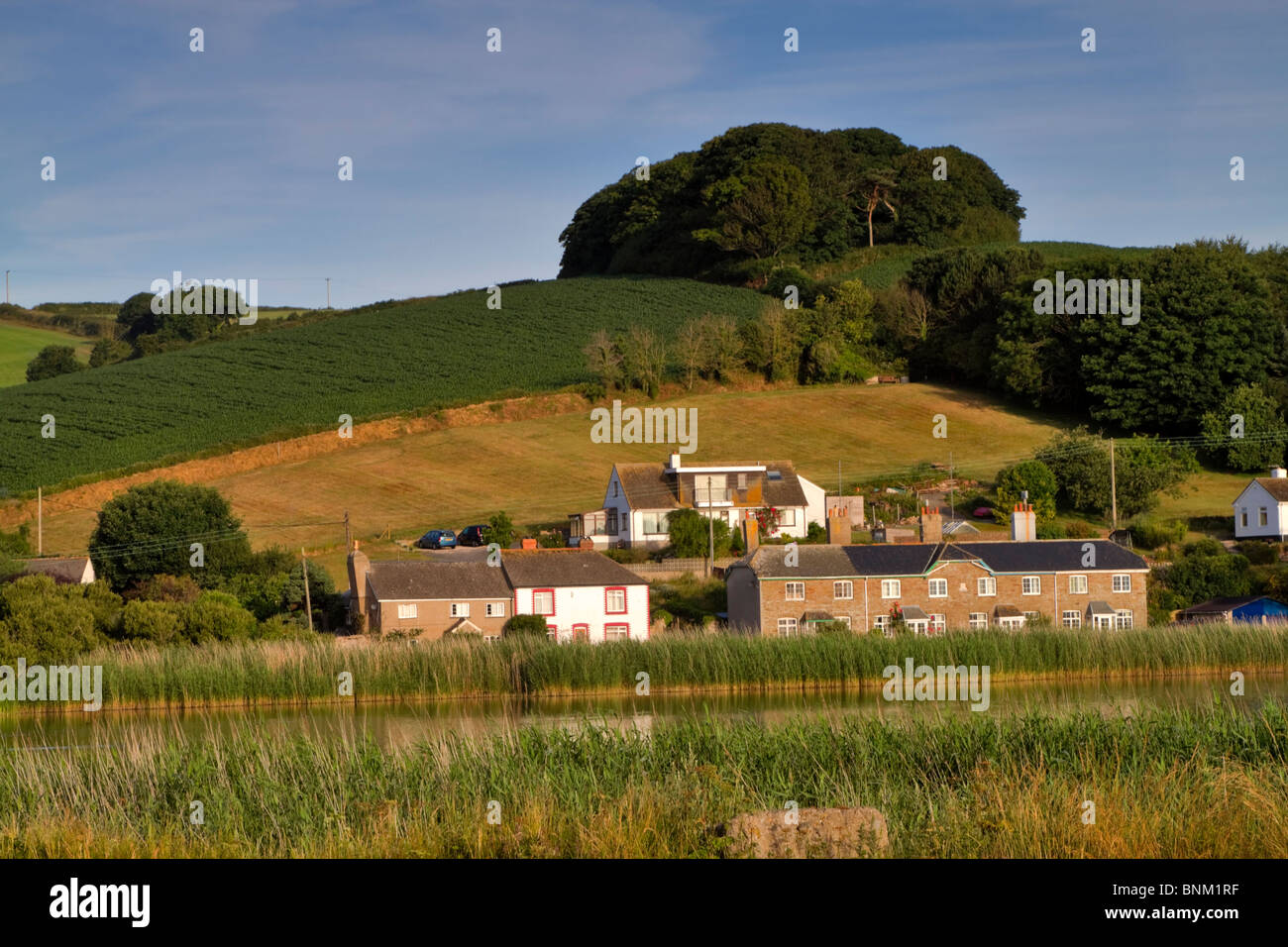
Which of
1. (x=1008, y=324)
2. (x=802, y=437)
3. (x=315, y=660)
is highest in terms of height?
(x=1008, y=324)

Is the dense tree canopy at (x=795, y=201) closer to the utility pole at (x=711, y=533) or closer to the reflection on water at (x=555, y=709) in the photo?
the utility pole at (x=711, y=533)

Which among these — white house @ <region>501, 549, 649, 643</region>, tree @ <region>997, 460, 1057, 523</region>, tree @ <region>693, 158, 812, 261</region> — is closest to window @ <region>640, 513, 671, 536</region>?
white house @ <region>501, 549, 649, 643</region>

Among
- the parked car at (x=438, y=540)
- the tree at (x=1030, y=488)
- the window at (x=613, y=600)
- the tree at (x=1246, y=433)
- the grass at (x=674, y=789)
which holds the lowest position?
the window at (x=613, y=600)

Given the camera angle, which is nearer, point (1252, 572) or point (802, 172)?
point (1252, 572)

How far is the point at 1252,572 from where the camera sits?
49.2 m

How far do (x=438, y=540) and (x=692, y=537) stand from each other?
35.5ft

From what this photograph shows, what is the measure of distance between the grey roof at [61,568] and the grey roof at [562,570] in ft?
49.5

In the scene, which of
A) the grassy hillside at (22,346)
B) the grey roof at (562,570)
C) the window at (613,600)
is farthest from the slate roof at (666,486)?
the grassy hillside at (22,346)

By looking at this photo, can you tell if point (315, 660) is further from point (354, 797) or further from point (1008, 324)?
point (1008, 324)

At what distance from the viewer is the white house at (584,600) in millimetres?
47656

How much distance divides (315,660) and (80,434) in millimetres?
52744

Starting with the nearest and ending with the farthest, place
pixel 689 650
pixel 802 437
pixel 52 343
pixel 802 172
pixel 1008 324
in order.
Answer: pixel 689 650 < pixel 802 437 < pixel 1008 324 < pixel 802 172 < pixel 52 343

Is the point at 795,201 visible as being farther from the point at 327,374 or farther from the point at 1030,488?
the point at 1030,488
